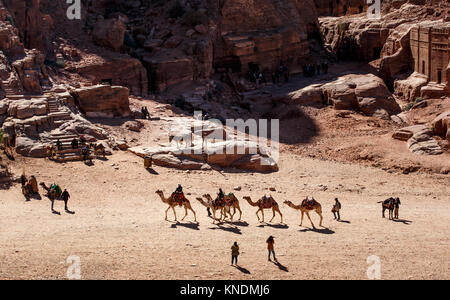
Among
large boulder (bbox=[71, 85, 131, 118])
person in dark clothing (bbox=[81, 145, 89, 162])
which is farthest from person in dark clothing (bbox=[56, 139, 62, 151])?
large boulder (bbox=[71, 85, 131, 118])

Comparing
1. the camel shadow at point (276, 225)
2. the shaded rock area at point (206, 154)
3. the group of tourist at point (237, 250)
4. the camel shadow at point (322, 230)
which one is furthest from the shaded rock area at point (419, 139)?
the group of tourist at point (237, 250)

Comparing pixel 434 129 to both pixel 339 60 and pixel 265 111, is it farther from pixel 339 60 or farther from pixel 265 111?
pixel 339 60

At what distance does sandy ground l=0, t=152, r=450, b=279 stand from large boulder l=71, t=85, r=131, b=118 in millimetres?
4697

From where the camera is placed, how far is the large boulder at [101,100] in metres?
33.4

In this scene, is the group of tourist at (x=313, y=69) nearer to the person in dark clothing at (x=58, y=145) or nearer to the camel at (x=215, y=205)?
the person in dark clothing at (x=58, y=145)

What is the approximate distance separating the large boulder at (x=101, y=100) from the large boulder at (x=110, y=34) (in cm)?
699

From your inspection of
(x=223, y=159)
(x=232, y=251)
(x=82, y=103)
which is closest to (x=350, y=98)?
(x=223, y=159)

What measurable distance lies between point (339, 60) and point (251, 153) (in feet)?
71.8

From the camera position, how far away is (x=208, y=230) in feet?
74.0

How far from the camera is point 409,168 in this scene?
31734 mm

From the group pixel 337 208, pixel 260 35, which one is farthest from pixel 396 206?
pixel 260 35

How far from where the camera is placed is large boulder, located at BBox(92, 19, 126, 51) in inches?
1583

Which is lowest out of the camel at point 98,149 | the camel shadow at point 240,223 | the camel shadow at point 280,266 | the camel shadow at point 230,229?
the camel shadow at point 240,223

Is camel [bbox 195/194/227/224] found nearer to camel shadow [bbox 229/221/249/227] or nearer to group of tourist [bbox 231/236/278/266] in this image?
camel shadow [bbox 229/221/249/227]
